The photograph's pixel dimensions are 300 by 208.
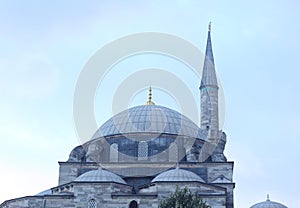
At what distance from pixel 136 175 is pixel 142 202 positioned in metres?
2.69

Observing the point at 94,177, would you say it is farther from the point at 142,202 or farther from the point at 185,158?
the point at 185,158

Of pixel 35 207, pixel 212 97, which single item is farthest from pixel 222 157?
pixel 35 207

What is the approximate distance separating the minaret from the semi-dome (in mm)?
570

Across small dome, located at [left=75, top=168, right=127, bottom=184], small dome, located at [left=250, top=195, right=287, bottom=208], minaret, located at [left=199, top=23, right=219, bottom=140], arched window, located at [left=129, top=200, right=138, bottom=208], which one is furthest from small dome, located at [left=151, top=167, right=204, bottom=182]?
minaret, located at [left=199, top=23, right=219, bottom=140]

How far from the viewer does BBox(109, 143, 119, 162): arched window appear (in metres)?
25.7

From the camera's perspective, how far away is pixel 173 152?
84.3ft

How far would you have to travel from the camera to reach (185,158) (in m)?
25.6

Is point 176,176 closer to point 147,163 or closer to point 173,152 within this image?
point 147,163

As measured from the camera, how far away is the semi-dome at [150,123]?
26656 millimetres

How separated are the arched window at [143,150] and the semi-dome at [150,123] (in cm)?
70

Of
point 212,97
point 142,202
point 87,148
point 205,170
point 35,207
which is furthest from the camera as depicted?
point 212,97

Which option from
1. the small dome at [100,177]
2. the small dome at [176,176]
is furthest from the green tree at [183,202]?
the small dome at [100,177]

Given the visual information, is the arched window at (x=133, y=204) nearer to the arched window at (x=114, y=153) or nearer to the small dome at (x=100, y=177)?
the small dome at (x=100, y=177)

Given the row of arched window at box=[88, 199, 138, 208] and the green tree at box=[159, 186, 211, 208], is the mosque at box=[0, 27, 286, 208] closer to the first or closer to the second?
the row of arched window at box=[88, 199, 138, 208]
